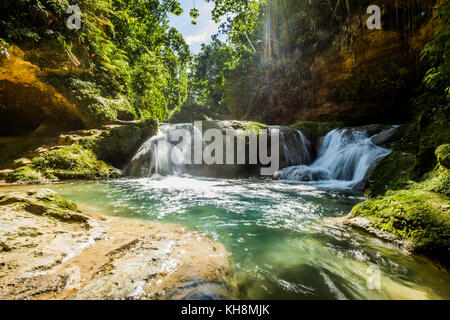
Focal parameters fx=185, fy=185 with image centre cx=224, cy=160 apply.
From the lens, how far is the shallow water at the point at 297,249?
1.68 metres

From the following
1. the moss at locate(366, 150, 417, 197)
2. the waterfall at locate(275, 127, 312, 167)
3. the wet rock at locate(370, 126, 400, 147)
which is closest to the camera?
the moss at locate(366, 150, 417, 197)

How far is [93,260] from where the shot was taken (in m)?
1.84

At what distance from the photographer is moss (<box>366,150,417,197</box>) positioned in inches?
156

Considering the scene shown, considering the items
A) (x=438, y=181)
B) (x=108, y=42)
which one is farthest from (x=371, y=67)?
(x=108, y=42)

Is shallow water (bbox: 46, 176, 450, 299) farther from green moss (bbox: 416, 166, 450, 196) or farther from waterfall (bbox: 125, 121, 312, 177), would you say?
waterfall (bbox: 125, 121, 312, 177)

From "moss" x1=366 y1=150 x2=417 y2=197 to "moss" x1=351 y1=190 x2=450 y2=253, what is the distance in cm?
122

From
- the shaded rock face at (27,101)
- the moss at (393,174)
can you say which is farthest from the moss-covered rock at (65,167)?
the moss at (393,174)

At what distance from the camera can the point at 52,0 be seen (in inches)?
251

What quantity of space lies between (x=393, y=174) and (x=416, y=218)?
277 cm

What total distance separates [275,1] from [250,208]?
67.9 feet

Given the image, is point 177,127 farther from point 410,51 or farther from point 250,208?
point 410,51

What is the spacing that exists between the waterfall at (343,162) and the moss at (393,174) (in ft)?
4.98

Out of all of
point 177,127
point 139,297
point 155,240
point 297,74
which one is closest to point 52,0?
point 177,127

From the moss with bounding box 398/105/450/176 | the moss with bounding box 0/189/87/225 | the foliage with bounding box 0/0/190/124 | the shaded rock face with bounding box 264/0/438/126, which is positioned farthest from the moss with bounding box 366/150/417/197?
the shaded rock face with bounding box 264/0/438/126
